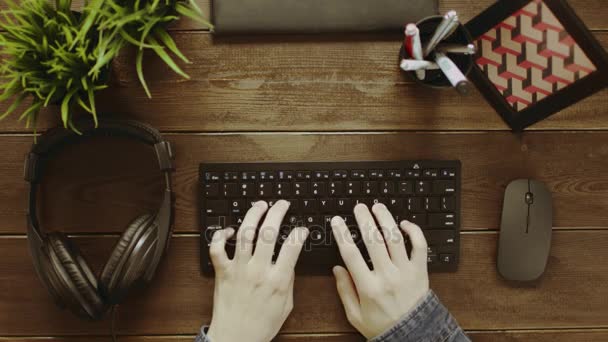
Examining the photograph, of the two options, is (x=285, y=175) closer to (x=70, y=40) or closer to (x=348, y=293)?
(x=348, y=293)

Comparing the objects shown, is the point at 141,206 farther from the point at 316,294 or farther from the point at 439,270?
the point at 439,270

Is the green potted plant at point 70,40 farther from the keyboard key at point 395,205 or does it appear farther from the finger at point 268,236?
the keyboard key at point 395,205

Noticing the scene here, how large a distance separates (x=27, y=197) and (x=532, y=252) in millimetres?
861

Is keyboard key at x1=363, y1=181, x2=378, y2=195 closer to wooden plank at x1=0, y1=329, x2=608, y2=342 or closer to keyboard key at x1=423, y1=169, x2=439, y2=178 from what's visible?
keyboard key at x1=423, y1=169, x2=439, y2=178

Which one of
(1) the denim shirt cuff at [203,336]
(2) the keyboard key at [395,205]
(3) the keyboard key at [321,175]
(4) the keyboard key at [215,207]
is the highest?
(3) the keyboard key at [321,175]

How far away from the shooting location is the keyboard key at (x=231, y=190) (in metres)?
0.78

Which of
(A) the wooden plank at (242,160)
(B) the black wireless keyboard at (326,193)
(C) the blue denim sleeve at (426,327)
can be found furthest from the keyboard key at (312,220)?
(C) the blue denim sleeve at (426,327)

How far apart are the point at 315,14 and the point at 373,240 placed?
1.23 ft

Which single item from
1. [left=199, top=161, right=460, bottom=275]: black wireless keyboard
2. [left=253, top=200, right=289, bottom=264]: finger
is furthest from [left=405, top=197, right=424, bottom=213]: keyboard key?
[left=253, top=200, right=289, bottom=264]: finger

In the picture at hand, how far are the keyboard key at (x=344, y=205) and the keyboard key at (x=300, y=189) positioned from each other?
6 centimetres

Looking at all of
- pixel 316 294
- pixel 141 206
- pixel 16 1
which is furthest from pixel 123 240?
pixel 16 1

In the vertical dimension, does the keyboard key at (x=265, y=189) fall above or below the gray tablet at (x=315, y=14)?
below

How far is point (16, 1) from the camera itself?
0.77 m

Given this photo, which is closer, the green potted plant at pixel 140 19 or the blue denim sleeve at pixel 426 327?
the green potted plant at pixel 140 19
